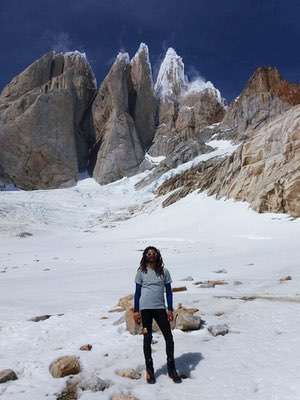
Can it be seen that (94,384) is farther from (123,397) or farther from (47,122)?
(47,122)

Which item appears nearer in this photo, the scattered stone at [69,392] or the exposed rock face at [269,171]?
the scattered stone at [69,392]

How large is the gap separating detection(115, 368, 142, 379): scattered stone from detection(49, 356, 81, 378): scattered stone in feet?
2.07

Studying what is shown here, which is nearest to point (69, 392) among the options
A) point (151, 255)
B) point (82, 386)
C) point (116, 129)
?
point (82, 386)

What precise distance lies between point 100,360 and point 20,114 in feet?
414

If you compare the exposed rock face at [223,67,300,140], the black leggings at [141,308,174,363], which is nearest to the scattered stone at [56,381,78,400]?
the black leggings at [141,308,174,363]

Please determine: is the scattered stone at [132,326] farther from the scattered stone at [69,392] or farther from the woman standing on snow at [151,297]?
the scattered stone at [69,392]

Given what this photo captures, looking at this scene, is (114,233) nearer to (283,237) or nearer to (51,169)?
(283,237)

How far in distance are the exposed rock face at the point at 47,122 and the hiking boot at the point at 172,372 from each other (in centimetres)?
11119

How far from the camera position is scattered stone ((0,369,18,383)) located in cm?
621

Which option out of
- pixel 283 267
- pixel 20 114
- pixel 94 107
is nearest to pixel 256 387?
pixel 283 267

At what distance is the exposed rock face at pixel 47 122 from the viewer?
118m

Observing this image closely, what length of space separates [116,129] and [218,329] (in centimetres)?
12224

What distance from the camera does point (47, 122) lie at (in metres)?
123

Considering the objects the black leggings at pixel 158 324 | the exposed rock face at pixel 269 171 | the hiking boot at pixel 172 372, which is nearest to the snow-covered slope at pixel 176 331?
the hiking boot at pixel 172 372
